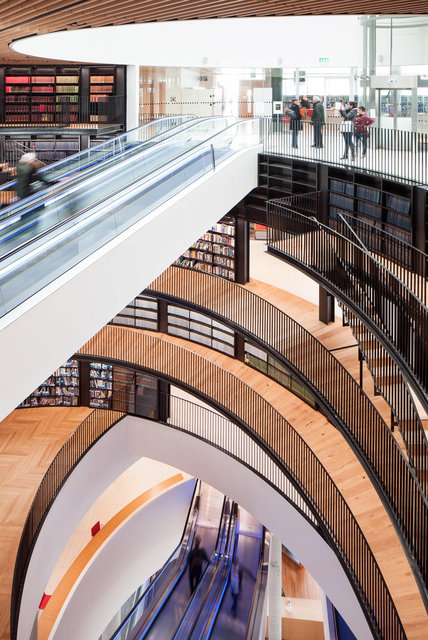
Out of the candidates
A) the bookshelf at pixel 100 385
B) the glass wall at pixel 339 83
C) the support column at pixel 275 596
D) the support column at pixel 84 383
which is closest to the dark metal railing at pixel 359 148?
the glass wall at pixel 339 83

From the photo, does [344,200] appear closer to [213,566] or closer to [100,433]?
[100,433]

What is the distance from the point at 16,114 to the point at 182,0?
35.3 feet

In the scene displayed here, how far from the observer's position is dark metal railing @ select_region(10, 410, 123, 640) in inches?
337

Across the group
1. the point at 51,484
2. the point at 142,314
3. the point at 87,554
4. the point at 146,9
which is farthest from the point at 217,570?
the point at 146,9

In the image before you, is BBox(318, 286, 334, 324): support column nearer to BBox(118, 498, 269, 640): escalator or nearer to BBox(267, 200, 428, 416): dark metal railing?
BBox(267, 200, 428, 416): dark metal railing

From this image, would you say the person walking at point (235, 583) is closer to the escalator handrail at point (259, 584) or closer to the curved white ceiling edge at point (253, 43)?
the escalator handrail at point (259, 584)

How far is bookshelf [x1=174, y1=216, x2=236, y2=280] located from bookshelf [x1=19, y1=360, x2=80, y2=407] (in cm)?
350

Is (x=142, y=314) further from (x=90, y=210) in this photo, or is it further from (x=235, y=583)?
(x=90, y=210)

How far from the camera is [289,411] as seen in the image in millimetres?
12297

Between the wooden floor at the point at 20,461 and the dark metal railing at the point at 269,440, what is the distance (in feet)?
6.42

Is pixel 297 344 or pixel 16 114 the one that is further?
pixel 16 114

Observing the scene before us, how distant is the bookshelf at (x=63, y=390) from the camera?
14430 mm

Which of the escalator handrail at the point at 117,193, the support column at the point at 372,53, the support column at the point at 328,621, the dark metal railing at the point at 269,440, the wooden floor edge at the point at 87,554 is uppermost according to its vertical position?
the support column at the point at 372,53

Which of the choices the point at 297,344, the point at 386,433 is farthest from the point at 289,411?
the point at 386,433
